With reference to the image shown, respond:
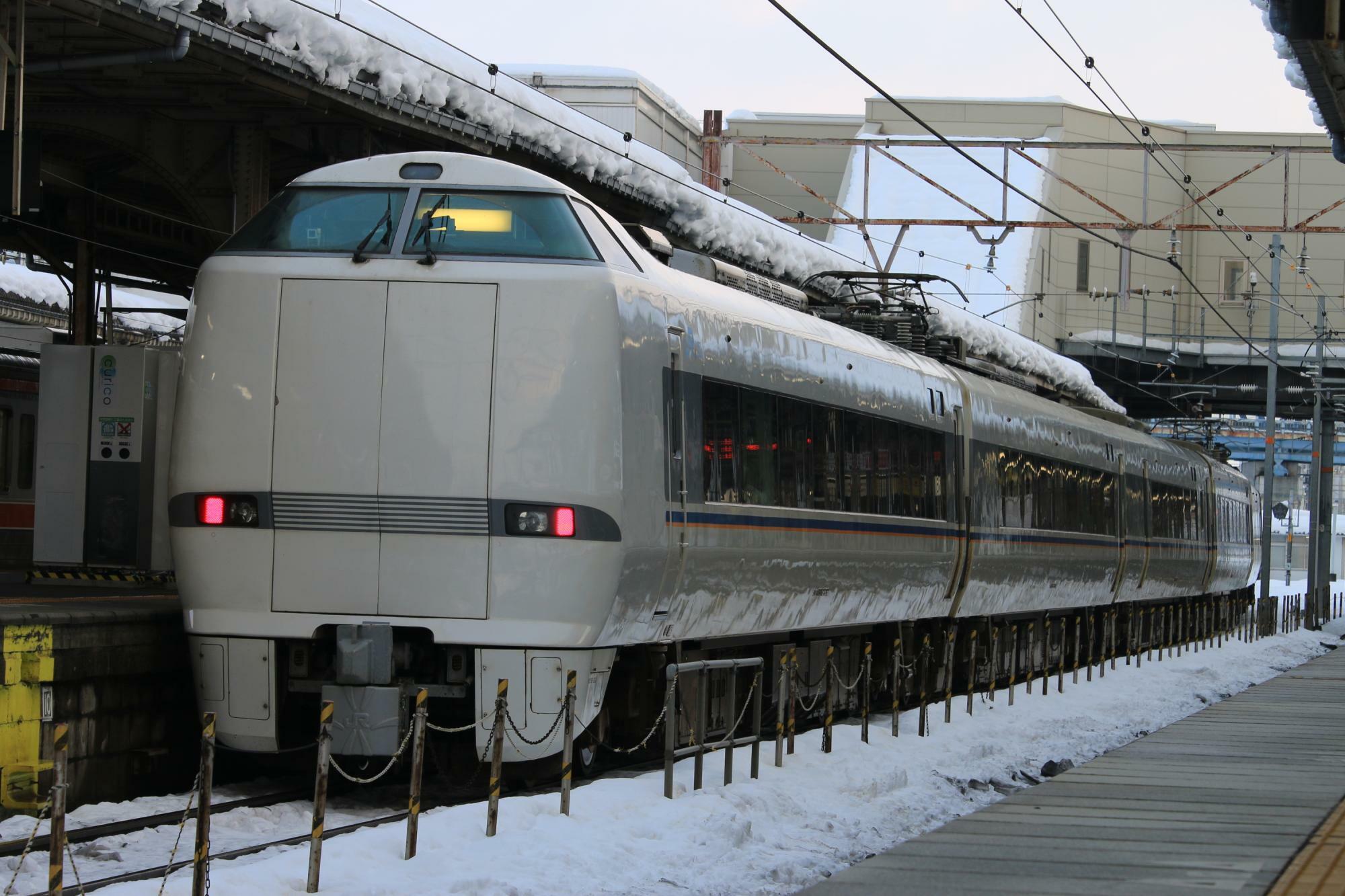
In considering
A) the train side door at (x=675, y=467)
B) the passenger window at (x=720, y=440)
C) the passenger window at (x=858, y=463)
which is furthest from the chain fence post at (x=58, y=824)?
the passenger window at (x=858, y=463)

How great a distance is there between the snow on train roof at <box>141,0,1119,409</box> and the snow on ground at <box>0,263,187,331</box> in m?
10.1

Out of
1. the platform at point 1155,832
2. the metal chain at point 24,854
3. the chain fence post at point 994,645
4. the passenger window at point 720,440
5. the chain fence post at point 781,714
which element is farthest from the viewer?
the chain fence post at point 994,645

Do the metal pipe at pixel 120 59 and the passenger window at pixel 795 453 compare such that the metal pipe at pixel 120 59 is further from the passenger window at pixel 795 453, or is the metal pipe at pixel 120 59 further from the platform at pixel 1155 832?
the platform at pixel 1155 832

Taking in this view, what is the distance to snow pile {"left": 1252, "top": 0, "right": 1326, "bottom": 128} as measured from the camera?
12.0 meters

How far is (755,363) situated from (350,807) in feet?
13.4

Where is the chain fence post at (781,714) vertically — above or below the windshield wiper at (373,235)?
below

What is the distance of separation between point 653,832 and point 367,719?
1719 mm

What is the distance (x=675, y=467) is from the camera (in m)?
10.3

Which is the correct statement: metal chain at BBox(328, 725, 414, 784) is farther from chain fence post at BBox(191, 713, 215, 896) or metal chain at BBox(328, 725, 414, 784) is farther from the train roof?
the train roof

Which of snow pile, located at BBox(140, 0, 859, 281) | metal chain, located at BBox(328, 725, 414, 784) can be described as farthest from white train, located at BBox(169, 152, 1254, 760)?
snow pile, located at BBox(140, 0, 859, 281)

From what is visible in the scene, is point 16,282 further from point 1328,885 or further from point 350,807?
point 1328,885

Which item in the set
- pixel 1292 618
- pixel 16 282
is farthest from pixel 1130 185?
pixel 16 282

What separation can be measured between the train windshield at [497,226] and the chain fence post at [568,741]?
2.35 meters

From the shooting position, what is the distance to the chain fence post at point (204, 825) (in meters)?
6.50
